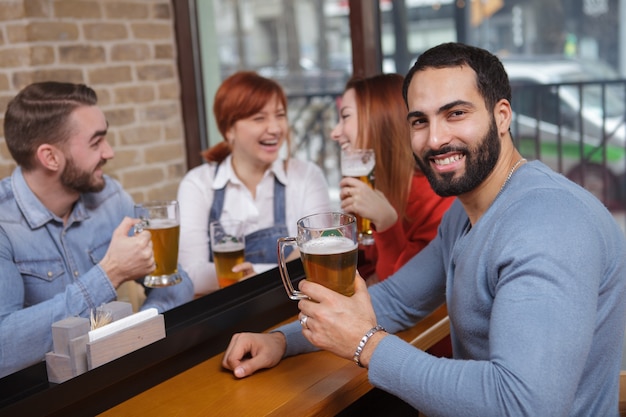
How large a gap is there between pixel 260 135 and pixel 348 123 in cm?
51

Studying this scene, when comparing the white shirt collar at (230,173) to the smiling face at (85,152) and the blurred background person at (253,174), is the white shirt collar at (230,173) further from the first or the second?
the smiling face at (85,152)

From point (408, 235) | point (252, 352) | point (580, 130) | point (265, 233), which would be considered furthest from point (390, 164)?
point (580, 130)

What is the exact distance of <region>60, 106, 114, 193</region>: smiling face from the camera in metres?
2.11

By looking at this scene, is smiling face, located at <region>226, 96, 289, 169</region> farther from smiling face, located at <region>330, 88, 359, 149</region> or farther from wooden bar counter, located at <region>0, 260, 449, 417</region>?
wooden bar counter, located at <region>0, 260, 449, 417</region>

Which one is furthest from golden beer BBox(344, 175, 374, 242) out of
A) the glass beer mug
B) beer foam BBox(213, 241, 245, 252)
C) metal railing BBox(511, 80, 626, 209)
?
metal railing BBox(511, 80, 626, 209)

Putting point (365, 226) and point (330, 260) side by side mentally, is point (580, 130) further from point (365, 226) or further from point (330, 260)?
point (330, 260)

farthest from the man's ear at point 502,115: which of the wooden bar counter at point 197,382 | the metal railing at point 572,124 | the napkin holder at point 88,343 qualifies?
the metal railing at point 572,124

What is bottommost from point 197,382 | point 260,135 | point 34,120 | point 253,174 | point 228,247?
point 197,382

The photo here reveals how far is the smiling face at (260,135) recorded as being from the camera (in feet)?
8.95

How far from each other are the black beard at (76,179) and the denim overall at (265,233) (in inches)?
22.0

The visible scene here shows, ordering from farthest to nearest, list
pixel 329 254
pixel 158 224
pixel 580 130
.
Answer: pixel 580 130 → pixel 158 224 → pixel 329 254

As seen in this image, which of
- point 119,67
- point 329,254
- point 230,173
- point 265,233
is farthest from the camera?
point 119,67

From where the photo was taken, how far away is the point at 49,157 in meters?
2.09

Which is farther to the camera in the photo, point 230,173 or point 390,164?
point 230,173
